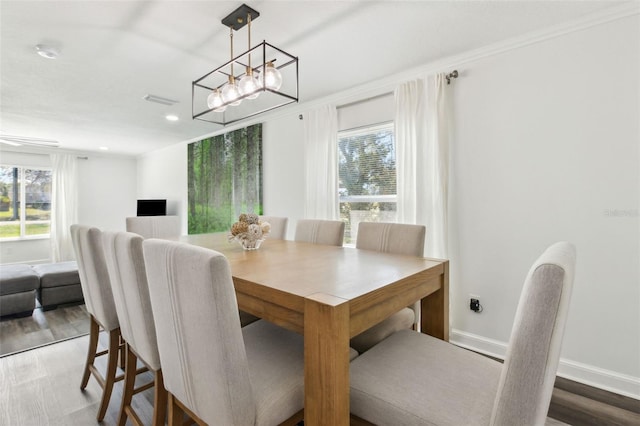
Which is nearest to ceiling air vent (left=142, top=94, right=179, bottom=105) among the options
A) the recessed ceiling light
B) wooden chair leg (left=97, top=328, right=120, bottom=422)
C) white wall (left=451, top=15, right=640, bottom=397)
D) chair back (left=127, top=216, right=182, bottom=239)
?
the recessed ceiling light

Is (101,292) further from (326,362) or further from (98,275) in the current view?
(326,362)

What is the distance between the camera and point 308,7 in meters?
1.88

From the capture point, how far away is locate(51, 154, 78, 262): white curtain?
20.7ft

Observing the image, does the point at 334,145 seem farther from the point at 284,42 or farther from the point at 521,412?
the point at 521,412

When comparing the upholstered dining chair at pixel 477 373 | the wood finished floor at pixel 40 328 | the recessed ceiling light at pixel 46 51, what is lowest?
the wood finished floor at pixel 40 328

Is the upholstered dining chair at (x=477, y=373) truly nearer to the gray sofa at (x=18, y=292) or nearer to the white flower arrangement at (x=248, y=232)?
the white flower arrangement at (x=248, y=232)

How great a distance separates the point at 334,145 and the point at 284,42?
4.37 feet

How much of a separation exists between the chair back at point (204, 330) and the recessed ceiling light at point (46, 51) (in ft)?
7.79

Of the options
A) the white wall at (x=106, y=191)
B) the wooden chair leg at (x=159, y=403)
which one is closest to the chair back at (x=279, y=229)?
the wooden chair leg at (x=159, y=403)

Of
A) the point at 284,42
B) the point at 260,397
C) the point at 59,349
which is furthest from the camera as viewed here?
the point at 59,349

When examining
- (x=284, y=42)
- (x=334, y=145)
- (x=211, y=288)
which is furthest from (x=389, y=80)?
(x=211, y=288)

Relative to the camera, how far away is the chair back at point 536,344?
69cm

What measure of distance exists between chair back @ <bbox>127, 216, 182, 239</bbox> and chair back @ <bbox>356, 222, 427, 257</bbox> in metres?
1.88

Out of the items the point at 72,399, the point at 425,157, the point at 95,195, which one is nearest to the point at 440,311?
the point at 425,157
